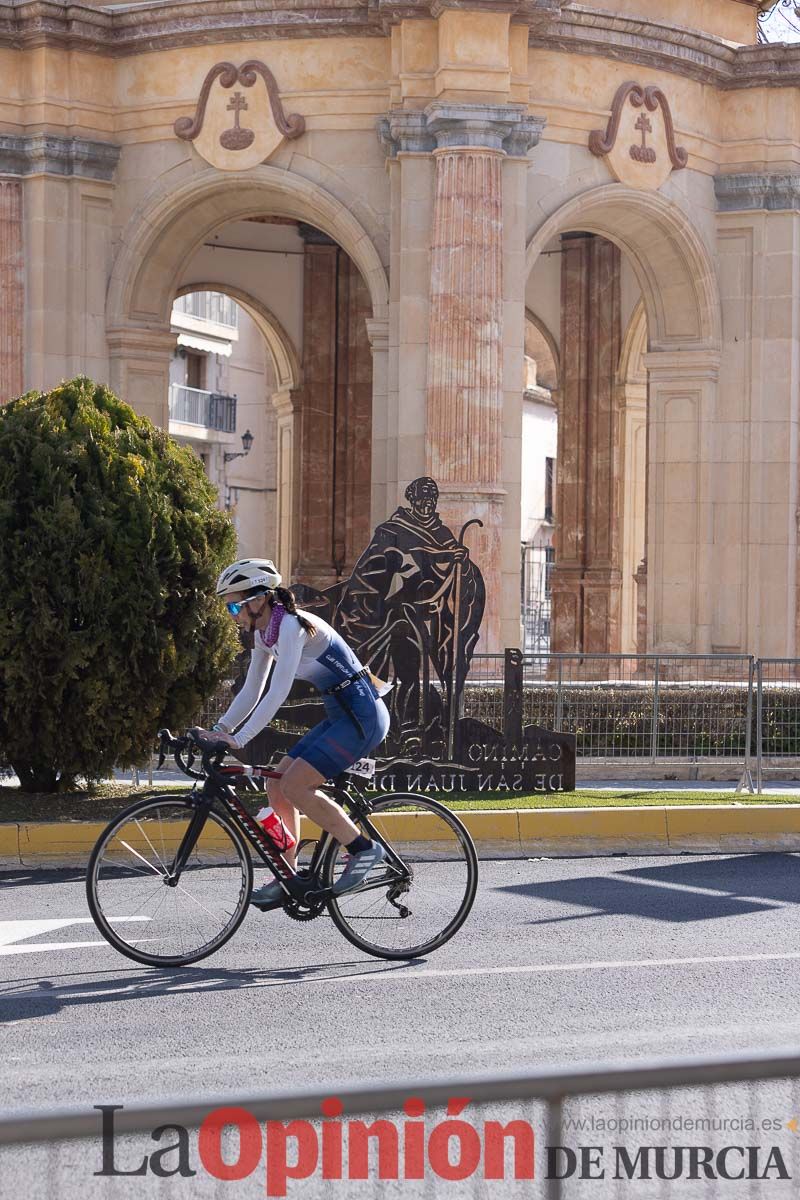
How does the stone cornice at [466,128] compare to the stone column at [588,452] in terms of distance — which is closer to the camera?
the stone cornice at [466,128]

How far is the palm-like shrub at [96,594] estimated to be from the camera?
41.4 ft

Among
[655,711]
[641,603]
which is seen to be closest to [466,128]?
[655,711]

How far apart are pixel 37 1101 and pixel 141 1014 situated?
125 cm

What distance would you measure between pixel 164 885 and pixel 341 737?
3.39 ft

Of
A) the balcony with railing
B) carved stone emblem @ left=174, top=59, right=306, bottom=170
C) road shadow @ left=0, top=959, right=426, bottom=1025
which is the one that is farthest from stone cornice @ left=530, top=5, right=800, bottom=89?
the balcony with railing

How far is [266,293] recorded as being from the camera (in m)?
31.3

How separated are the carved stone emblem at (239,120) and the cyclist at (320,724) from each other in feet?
52.0

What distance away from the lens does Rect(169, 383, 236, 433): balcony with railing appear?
50.9 meters

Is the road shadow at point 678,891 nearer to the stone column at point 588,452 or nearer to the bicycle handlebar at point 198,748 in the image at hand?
the bicycle handlebar at point 198,748

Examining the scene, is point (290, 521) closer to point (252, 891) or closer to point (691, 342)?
point (691, 342)

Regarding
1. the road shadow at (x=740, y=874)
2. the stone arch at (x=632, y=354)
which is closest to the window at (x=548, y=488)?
the stone arch at (x=632, y=354)

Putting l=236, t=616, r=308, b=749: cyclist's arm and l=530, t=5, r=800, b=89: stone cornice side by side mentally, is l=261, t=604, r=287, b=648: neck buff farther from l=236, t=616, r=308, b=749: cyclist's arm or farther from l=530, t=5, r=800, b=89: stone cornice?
l=530, t=5, r=800, b=89: stone cornice

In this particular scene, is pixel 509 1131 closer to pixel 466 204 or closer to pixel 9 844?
pixel 9 844

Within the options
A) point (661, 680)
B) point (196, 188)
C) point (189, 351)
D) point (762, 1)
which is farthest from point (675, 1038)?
point (189, 351)
